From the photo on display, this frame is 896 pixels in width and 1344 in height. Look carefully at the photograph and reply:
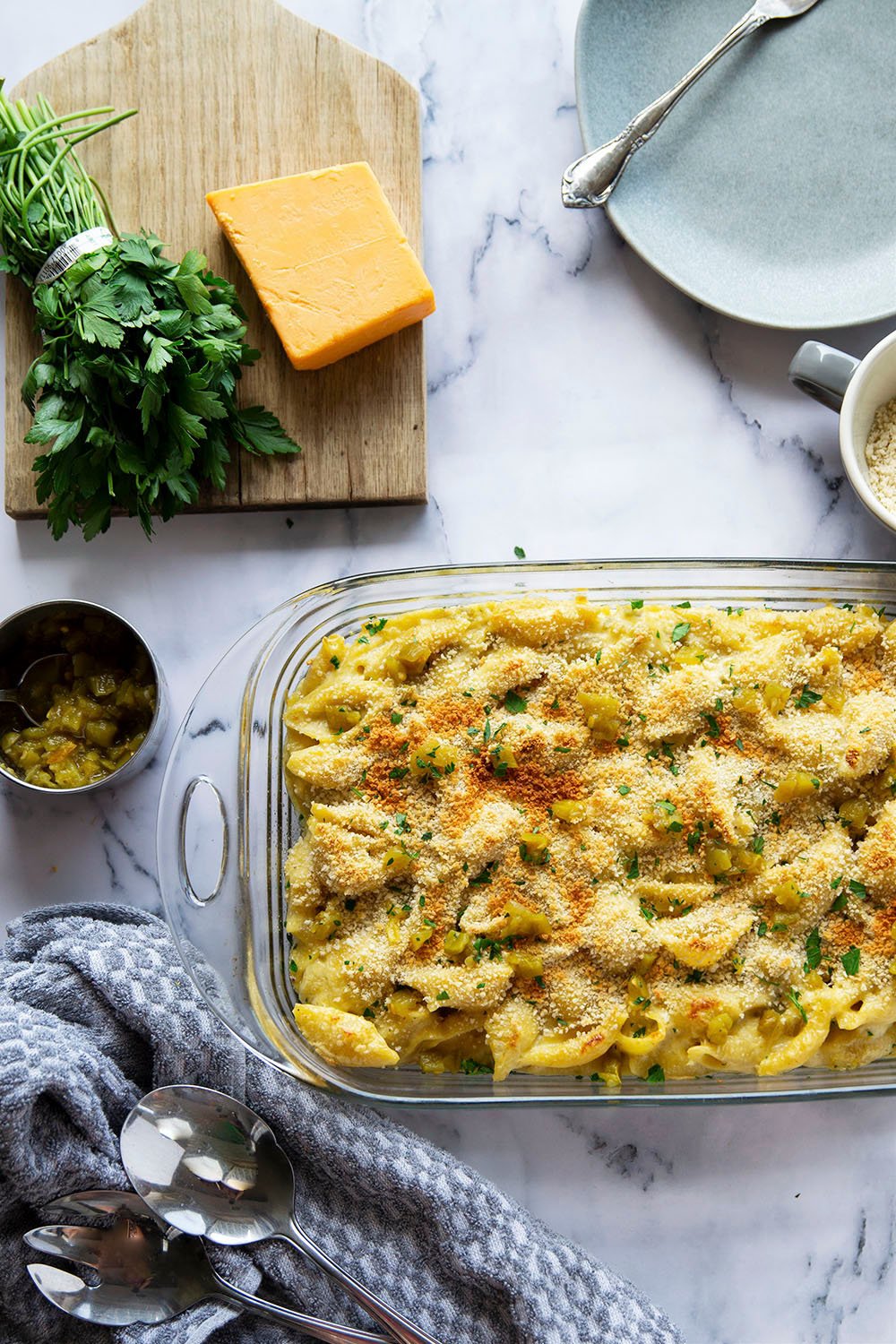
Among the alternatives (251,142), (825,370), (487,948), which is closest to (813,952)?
(487,948)

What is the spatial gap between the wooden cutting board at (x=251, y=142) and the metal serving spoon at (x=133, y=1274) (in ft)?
4.88

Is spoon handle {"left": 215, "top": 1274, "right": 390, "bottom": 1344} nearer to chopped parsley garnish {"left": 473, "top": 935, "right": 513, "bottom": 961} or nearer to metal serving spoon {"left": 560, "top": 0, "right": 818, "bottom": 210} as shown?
chopped parsley garnish {"left": 473, "top": 935, "right": 513, "bottom": 961}

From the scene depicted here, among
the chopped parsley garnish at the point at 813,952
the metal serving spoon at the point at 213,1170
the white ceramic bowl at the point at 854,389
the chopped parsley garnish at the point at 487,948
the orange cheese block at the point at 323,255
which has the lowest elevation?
the metal serving spoon at the point at 213,1170

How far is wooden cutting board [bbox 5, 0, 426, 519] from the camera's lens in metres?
2.49

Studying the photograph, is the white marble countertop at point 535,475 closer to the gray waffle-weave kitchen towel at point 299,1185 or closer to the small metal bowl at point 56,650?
the small metal bowl at point 56,650

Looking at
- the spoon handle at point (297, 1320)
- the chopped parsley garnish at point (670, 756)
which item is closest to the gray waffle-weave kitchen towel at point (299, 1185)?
the spoon handle at point (297, 1320)

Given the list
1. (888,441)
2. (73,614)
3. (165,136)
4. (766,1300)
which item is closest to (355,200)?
(165,136)

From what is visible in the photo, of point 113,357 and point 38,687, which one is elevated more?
point 113,357

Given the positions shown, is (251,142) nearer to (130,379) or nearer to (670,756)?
(130,379)

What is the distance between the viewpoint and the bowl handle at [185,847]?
2248mm

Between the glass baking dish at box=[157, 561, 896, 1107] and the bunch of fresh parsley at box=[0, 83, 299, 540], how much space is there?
408 millimetres

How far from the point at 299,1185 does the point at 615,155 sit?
2.32m

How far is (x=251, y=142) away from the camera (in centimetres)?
251

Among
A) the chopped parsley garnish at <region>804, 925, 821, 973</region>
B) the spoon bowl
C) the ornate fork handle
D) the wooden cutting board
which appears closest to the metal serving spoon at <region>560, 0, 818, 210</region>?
the ornate fork handle
